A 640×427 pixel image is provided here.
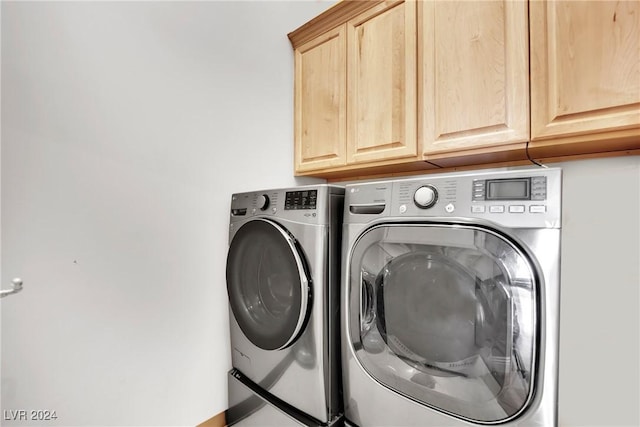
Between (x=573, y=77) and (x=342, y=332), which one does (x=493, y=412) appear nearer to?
(x=342, y=332)

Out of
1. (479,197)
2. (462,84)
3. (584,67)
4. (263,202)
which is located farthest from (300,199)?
(584,67)

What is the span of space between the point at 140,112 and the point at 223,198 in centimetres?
50

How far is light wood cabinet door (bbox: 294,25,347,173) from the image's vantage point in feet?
4.94

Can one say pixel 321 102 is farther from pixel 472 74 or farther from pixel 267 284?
pixel 267 284

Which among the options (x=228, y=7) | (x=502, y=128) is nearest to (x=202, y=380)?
(x=502, y=128)

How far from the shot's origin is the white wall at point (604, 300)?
0.90 m

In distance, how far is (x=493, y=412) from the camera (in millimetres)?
786

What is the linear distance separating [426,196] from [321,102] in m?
0.96

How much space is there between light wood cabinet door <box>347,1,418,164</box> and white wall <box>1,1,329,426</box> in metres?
Answer: 0.52

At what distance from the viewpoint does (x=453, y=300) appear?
861mm

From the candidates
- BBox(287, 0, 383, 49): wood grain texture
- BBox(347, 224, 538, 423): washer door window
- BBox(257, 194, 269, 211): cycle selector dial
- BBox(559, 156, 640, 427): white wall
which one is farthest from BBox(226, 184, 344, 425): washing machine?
Result: BBox(287, 0, 383, 49): wood grain texture

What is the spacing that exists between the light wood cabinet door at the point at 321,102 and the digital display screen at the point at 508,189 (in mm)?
→ 806

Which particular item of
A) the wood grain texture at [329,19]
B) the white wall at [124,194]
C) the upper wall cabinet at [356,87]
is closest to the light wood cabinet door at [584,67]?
the upper wall cabinet at [356,87]

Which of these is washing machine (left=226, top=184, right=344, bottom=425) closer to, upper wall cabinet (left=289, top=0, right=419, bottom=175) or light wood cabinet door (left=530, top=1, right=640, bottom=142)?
upper wall cabinet (left=289, top=0, right=419, bottom=175)
